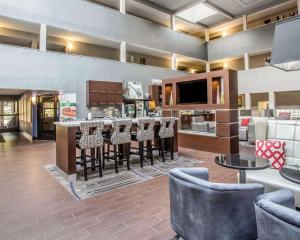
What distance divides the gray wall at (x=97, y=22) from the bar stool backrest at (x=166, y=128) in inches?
227

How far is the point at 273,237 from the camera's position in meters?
1.11

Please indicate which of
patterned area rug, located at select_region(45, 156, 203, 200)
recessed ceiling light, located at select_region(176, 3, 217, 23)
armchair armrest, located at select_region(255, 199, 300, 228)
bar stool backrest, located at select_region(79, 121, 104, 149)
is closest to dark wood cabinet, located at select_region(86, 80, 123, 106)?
patterned area rug, located at select_region(45, 156, 203, 200)

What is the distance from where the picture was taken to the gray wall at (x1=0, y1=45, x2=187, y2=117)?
7027 mm

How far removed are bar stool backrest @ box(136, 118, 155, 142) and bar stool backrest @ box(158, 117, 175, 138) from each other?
1.17ft

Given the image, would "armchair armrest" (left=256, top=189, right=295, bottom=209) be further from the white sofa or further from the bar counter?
the bar counter

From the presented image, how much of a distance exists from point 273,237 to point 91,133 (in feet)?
11.4

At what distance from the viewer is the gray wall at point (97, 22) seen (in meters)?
7.39

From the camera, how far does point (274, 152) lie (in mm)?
3217

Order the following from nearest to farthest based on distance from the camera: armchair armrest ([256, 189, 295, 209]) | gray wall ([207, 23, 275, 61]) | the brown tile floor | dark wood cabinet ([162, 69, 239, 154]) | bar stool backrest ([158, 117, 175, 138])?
1. armchair armrest ([256, 189, 295, 209])
2. the brown tile floor
3. bar stool backrest ([158, 117, 175, 138])
4. dark wood cabinet ([162, 69, 239, 154])
5. gray wall ([207, 23, 275, 61])

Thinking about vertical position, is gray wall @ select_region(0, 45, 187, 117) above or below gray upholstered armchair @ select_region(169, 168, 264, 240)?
above

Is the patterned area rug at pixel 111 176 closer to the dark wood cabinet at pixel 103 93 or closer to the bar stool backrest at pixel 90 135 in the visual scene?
the bar stool backrest at pixel 90 135

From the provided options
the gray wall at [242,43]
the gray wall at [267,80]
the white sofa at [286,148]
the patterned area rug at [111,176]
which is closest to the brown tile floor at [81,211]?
the patterned area rug at [111,176]

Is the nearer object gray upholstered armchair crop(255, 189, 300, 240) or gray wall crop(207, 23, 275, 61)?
gray upholstered armchair crop(255, 189, 300, 240)

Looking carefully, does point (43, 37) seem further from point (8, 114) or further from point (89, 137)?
point (8, 114)
